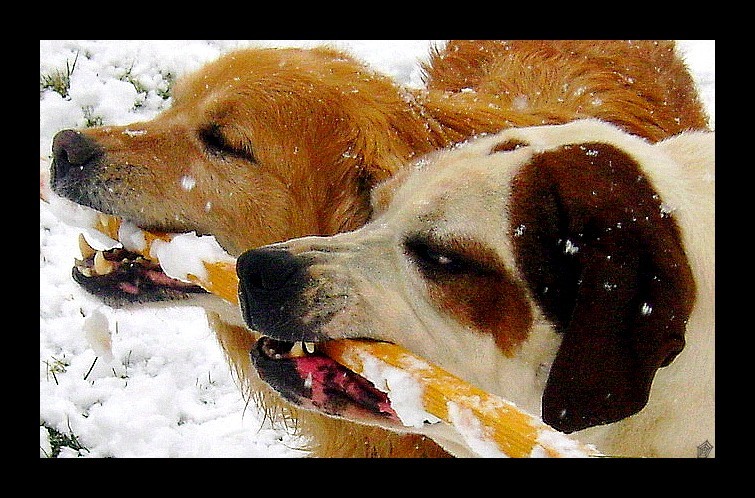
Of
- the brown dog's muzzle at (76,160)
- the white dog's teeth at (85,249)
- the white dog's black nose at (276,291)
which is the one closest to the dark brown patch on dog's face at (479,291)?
the white dog's black nose at (276,291)

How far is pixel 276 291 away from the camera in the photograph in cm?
244

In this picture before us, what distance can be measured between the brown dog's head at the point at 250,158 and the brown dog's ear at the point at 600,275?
834mm

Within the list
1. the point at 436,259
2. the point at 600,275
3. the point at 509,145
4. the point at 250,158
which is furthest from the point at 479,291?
the point at 250,158

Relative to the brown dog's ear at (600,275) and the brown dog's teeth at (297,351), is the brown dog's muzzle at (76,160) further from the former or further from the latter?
the brown dog's ear at (600,275)

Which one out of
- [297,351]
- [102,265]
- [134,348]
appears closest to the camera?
[297,351]

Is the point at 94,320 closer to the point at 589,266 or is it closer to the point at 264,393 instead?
the point at 264,393

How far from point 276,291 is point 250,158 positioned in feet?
2.87

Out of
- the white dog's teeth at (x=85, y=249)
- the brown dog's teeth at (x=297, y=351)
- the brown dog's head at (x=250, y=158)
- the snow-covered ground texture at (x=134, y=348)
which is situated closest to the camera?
the brown dog's teeth at (x=297, y=351)

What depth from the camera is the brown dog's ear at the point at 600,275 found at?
2229mm

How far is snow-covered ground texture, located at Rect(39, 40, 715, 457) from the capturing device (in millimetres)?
4004

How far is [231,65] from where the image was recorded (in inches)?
130

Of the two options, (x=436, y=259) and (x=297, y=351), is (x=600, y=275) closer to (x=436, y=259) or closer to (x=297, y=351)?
(x=436, y=259)
